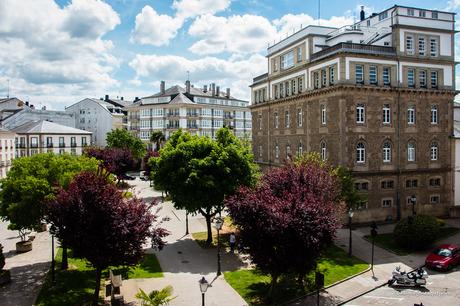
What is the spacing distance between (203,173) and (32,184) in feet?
35.1

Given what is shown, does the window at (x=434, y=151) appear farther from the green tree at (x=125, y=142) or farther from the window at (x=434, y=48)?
the green tree at (x=125, y=142)

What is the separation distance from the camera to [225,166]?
29125mm

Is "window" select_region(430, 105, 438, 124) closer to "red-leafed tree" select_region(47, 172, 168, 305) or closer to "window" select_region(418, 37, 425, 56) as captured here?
"window" select_region(418, 37, 425, 56)

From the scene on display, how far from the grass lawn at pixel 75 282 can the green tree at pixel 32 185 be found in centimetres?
136

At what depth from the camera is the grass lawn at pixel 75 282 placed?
780 inches

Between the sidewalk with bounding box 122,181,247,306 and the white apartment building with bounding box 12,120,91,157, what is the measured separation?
47.3 m

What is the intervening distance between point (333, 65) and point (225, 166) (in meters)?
14.5

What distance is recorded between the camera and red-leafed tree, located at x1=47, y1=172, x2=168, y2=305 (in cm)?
1775

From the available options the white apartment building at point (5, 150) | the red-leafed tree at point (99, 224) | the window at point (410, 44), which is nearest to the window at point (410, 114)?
the window at point (410, 44)

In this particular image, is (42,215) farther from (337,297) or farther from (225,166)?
(337,297)

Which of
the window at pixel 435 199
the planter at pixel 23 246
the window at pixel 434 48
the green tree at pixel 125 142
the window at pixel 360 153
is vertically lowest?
the planter at pixel 23 246

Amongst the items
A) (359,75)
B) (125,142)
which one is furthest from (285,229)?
(125,142)

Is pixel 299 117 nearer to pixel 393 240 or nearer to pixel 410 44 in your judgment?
pixel 410 44

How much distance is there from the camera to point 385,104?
37125 millimetres
